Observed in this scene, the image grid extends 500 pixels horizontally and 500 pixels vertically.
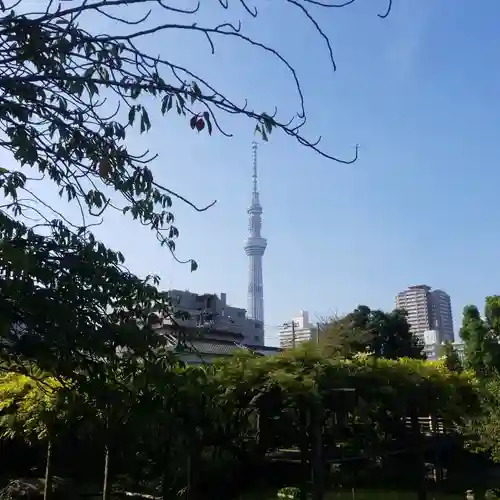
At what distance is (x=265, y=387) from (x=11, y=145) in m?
5.21

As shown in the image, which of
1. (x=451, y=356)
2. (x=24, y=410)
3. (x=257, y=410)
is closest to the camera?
(x=24, y=410)

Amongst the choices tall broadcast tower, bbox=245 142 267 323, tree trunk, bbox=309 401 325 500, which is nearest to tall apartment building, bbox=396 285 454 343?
tall broadcast tower, bbox=245 142 267 323

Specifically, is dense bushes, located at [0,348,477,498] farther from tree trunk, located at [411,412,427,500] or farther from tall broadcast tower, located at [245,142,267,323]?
tall broadcast tower, located at [245,142,267,323]

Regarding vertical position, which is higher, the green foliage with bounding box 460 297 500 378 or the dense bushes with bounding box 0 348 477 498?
the green foliage with bounding box 460 297 500 378

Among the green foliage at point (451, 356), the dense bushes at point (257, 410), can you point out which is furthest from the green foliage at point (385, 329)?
the dense bushes at point (257, 410)

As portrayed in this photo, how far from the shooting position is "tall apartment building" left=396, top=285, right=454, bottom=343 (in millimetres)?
54500

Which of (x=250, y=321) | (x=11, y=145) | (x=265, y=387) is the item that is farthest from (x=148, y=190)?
(x=250, y=321)

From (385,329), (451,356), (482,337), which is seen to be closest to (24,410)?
(482,337)

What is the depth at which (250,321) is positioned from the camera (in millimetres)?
46875

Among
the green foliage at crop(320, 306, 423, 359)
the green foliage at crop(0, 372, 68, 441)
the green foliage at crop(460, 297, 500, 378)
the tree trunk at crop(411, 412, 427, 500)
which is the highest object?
the green foliage at crop(320, 306, 423, 359)

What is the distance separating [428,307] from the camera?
2156 inches

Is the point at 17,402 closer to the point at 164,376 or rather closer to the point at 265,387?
the point at 265,387

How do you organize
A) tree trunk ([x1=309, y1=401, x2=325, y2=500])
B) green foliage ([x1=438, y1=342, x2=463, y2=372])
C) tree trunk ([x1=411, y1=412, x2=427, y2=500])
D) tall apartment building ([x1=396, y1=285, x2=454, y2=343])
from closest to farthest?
tree trunk ([x1=309, y1=401, x2=325, y2=500]) < tree trunk ([x1=411, y1=412, x2=427, y2=500]) < green foliage ([x1=438, y1=342, x2=463, y2=372]) < tall apartment building ([x1=396, y1=285, x2=454, y2=343])

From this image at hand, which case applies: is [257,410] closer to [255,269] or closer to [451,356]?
[451,356]
